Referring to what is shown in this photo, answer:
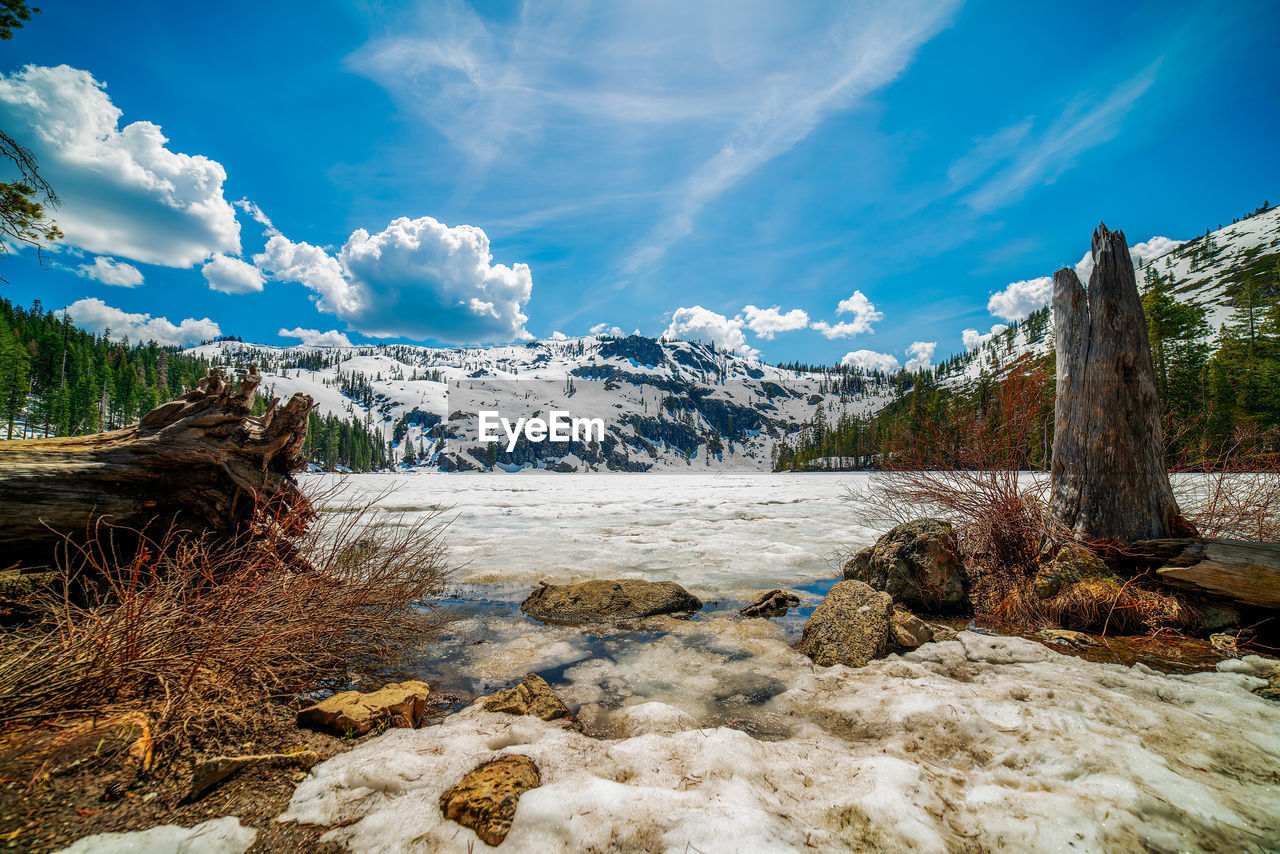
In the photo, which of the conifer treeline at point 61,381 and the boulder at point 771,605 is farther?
the conifer treeline at point 61,381

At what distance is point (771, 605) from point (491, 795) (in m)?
5.04

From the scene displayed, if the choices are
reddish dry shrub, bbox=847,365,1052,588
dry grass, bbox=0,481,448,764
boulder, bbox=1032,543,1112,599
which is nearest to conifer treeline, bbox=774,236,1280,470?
reddish dry shrub, bbox=847,365,1052,588

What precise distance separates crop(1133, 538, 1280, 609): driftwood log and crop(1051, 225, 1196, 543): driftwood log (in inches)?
14.1

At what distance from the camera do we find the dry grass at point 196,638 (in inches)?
109

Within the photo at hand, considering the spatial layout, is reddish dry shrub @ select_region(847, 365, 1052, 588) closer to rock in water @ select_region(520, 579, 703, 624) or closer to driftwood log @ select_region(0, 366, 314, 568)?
rock in water @ select_region(520, 579, 703, 624)

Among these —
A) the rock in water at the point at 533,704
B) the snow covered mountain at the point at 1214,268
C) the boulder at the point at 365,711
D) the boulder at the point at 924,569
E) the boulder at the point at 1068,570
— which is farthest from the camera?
the snow covered mountain at the point at 1214,268

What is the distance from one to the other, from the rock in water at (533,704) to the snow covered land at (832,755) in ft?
0.35

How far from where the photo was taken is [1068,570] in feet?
17.6

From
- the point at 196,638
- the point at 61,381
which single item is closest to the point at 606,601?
the point at 196,638

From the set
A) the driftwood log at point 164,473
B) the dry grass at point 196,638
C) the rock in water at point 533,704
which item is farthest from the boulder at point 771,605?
the driftwood log at point 164,473

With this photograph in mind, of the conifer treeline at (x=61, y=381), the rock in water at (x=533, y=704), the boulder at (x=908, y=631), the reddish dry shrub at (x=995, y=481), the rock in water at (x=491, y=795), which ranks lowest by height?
the rock in water at (x=533, y=704)

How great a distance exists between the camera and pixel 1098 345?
5719mm

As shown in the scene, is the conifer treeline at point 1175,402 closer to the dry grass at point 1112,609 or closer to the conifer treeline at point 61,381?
the dry grass at point 1112,609

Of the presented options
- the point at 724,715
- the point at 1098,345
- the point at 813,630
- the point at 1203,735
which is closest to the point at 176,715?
the point at 724,715
